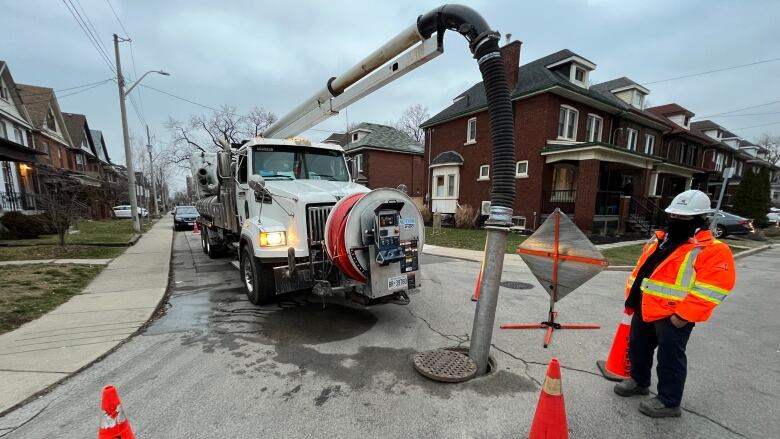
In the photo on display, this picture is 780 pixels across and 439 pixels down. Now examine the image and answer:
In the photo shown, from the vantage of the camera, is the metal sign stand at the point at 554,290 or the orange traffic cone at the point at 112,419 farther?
the metal sign stand at the point at 554,290

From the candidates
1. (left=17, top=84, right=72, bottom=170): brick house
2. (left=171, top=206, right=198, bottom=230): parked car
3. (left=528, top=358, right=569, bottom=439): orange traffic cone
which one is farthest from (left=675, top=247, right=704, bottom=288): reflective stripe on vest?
(left=17, top=84, right=72, bottom=170): brick house

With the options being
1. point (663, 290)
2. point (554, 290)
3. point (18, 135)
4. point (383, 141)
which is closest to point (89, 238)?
point (18, 135)

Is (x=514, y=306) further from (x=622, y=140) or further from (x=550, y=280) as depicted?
(x=622, y=140)

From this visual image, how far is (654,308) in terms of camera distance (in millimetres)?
2695

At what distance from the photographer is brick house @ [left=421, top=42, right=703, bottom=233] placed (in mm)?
15781

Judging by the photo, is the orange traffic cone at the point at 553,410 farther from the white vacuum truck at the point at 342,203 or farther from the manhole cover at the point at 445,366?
the white vacuum truck at the point at 342,203

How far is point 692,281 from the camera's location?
2.51 metres

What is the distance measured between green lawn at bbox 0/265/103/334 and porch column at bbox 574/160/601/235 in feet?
56.8

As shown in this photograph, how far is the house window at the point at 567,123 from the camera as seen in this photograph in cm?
1691

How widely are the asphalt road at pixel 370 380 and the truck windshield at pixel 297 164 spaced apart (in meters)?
2.35

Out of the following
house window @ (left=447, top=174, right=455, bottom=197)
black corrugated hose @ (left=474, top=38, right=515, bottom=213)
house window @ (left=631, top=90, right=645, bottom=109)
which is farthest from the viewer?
house window @ (left=631, top=90, right=645, bottom=109)

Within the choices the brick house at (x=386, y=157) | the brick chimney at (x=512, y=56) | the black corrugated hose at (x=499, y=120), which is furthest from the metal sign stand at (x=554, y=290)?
the brick house at (x=386, y=157)

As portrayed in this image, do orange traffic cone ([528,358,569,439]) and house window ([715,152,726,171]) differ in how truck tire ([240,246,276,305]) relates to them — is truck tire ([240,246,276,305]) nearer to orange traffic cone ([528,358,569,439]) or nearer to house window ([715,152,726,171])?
orange traffic cone ([528,358,569,439])

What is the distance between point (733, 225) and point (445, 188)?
15.6 meters
